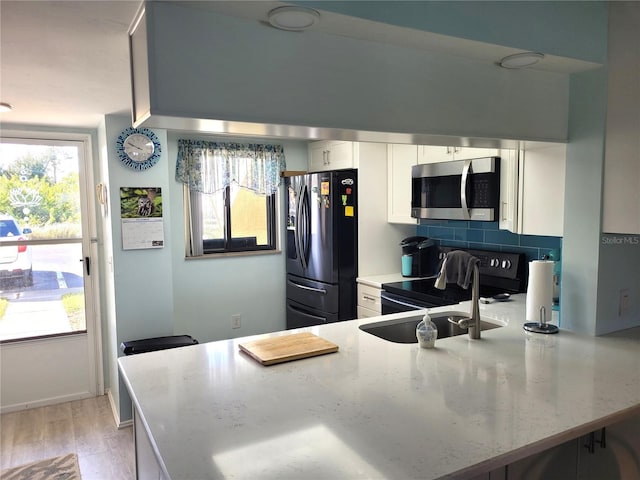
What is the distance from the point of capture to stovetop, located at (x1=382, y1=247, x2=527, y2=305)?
9.79 ft

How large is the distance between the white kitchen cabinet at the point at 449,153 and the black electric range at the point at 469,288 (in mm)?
725

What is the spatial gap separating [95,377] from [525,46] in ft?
12.3

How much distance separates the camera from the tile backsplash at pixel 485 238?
10.0 ft

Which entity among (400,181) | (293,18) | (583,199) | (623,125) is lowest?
(583,199)

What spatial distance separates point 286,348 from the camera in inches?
73.8

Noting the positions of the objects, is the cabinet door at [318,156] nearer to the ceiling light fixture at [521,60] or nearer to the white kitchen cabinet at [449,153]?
the white kitchen cabinet at [449,153]

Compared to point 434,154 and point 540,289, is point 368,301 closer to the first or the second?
point 434,154

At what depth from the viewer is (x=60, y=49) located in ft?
5.72

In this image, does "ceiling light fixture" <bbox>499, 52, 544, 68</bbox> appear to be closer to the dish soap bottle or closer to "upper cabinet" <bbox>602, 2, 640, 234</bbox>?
"upper cabinet" <bbox>602, 2, 640, 234</bbox>

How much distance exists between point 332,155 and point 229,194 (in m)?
0.99

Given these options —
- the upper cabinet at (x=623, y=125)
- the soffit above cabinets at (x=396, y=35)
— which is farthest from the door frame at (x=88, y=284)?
the upper cabinet at (x=623, y=125)

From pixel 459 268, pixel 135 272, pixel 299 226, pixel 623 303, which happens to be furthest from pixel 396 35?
pixel 299 226

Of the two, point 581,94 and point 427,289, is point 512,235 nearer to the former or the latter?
point 427,289

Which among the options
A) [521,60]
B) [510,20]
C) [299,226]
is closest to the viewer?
[510,20]
